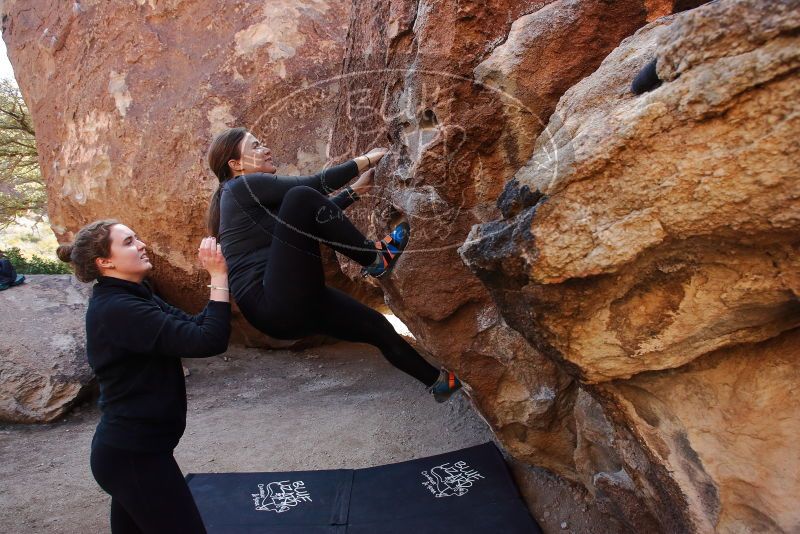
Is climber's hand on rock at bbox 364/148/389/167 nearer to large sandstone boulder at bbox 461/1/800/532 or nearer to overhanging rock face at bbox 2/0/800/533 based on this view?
overhanging rock face at bbox 2/0/800/533

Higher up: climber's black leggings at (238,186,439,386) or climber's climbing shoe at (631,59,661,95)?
climber's climbing shoe at (631,59,661,95)

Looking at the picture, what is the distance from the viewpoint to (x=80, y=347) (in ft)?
16.8

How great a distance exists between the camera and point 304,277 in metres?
2.29

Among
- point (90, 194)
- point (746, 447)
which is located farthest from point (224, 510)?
point (90, 194)

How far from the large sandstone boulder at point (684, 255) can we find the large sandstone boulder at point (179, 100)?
3391 millimetres

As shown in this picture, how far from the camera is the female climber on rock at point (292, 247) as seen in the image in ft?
7.50

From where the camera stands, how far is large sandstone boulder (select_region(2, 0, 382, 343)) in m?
5.05

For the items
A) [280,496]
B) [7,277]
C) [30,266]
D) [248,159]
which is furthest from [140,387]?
[30,266]

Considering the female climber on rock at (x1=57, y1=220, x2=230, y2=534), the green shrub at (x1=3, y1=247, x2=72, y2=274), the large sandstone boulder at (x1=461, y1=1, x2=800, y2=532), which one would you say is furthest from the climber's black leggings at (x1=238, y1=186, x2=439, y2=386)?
the green shrub at (x1=3, y1=247, x2=72, y2=274)

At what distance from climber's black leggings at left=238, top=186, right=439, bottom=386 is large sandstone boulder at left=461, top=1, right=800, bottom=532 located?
763 mm

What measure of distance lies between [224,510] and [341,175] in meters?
1.96

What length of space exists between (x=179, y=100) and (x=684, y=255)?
15.4 ft

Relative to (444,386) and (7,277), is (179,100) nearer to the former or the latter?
(7,277)

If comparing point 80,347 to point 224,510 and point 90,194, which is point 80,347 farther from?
point 224,510
